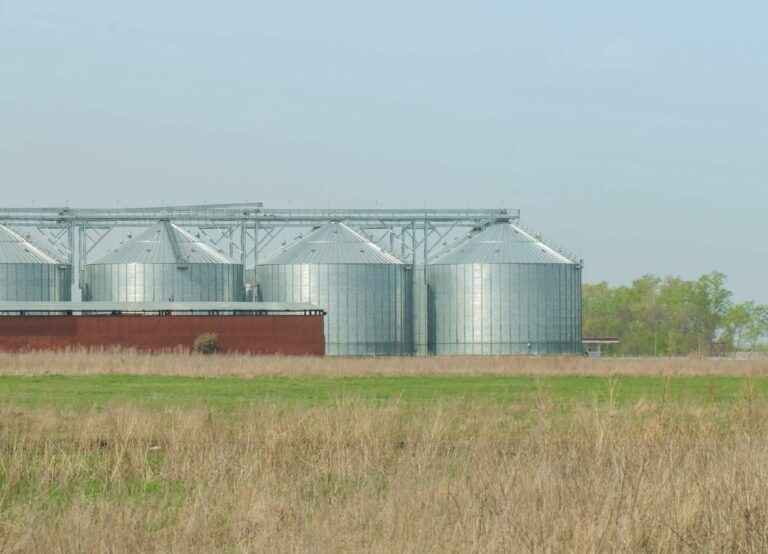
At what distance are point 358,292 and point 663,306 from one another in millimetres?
49940

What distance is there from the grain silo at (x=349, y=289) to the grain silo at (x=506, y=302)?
266 cm

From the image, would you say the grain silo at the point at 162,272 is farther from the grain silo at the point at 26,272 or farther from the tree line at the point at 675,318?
the tree line at the point at 675,318

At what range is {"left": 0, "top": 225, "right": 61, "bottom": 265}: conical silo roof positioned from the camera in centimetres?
7219

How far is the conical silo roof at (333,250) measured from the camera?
7331 centimetres

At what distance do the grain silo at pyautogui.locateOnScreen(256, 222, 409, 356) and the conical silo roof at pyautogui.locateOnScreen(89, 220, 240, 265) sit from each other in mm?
3644

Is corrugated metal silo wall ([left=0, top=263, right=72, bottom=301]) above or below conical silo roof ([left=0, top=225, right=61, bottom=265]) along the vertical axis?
below

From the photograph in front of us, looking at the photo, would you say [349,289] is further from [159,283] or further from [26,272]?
[26,272]

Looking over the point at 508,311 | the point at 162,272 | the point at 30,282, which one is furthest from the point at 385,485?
the point at 30,282

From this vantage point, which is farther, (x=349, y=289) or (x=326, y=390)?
(x=349, y=289)

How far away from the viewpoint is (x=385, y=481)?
1427 centimetres

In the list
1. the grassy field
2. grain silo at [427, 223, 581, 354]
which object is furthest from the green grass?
grain silo at [427, 223, 581, 354]

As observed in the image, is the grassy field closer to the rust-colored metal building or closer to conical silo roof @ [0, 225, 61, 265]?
the rust-colored metal building

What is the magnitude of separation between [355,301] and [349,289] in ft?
2.51

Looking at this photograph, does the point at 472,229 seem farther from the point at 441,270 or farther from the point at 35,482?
the point at 35,482
